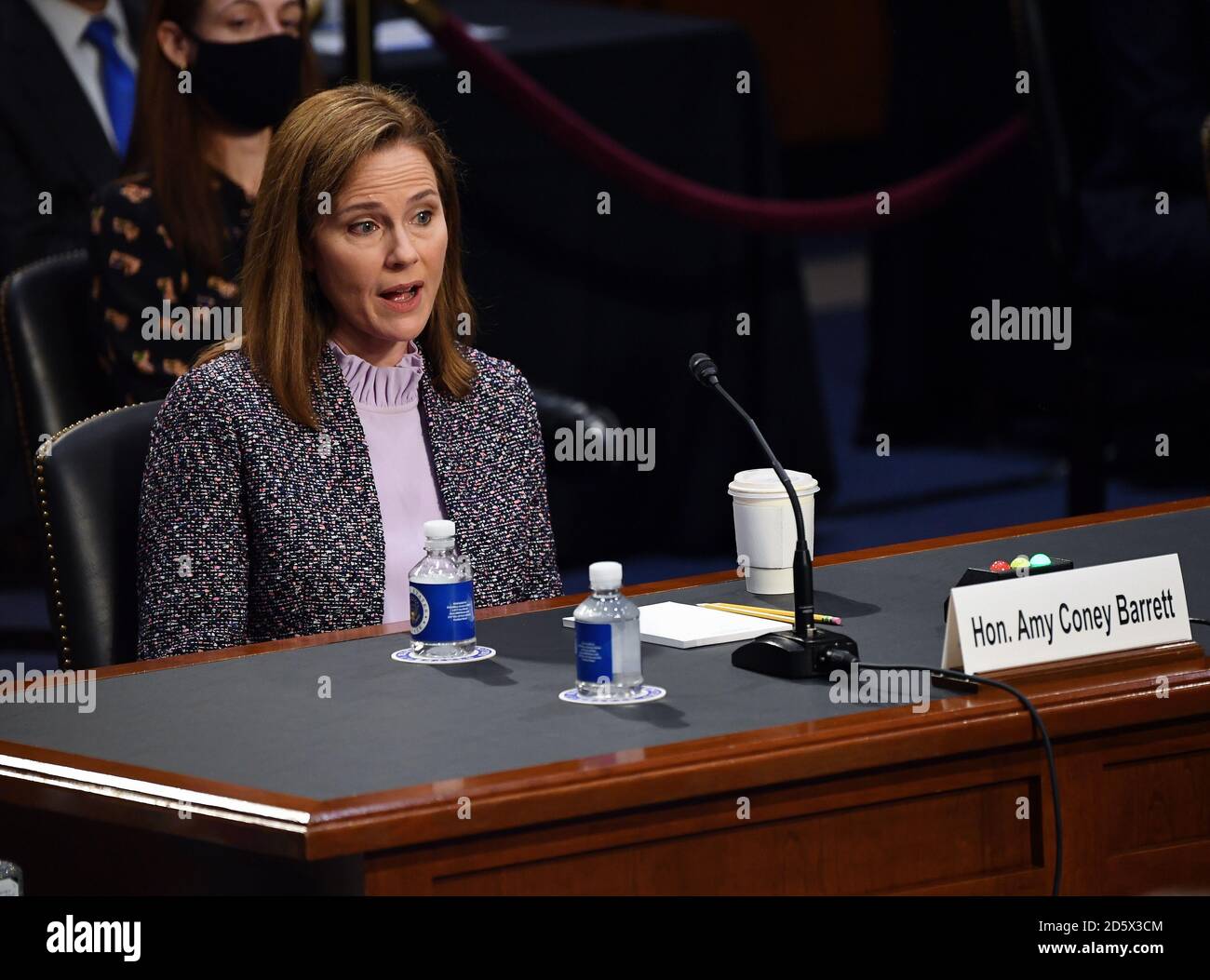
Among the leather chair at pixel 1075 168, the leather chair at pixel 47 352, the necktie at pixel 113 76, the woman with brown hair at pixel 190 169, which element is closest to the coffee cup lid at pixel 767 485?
the leather chair at pixel 47 352

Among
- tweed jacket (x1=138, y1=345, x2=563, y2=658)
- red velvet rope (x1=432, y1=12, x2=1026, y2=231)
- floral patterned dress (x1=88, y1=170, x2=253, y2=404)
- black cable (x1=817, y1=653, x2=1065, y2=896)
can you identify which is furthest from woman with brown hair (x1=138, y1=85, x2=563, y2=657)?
red velvet rope (x1=432, y1=12, x2=1026, y2=231)

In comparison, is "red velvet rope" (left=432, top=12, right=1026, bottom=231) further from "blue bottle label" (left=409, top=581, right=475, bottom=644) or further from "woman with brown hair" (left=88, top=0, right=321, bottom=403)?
"blue bottle label" (left=409, top=581, right=475, bottom=644)

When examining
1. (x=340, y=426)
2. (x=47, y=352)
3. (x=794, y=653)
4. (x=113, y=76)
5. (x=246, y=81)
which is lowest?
(x=794, y=653)

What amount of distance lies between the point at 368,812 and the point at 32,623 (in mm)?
3243

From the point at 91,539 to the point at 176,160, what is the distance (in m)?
1.24

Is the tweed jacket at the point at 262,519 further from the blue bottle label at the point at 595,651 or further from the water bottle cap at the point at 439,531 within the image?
the blue bottle label at the point at 595,651

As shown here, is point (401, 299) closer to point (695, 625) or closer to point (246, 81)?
point (695, 625)

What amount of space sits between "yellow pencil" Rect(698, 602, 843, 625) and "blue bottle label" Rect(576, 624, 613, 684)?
0.34m

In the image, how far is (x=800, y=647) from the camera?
211cm

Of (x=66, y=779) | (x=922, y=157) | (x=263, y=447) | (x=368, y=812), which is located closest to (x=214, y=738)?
(x=66, y=779)

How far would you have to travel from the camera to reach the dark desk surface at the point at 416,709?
187 cm

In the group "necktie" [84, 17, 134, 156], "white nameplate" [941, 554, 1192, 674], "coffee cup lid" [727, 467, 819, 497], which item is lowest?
"white nameplate" [941, 554, 1192, 674]

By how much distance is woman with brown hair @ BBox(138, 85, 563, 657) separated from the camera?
2.54m

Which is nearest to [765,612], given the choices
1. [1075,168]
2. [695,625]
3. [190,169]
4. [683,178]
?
[695,625]
